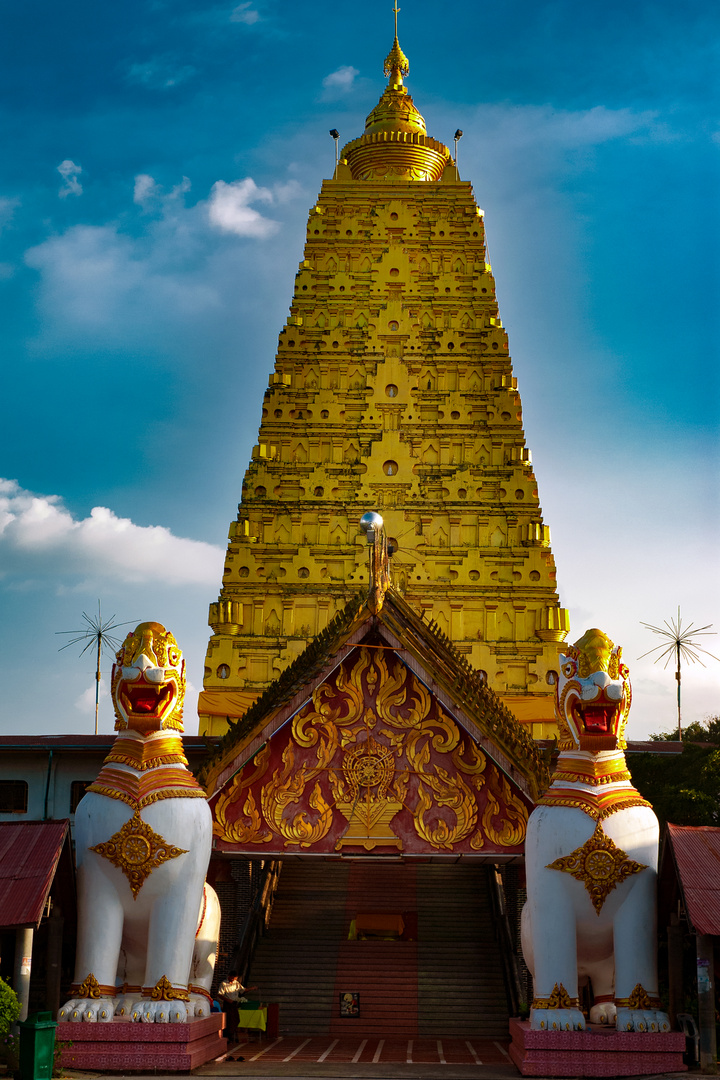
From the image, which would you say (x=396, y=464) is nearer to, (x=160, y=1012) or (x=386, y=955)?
(x=386, y=955)

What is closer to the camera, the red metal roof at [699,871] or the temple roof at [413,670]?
the red metal roof at [699,871]

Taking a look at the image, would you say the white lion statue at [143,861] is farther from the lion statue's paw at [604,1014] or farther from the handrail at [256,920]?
the handrail at [256,920]

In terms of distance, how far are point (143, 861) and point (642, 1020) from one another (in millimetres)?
5222

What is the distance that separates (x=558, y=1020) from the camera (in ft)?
42.4

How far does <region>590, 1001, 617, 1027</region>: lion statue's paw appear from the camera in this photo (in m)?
13.4

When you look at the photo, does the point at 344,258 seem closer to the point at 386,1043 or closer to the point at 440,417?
the point at 440,417

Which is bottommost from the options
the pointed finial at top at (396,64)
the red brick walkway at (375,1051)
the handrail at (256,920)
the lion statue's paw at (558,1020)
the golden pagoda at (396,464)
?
the red brick walkway at (375,1051)

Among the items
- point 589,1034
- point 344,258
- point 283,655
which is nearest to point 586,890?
point 589,1034

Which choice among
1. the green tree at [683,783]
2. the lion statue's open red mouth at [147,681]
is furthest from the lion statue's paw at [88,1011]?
the green tree at [683,783]

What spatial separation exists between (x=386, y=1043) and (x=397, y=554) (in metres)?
13.9

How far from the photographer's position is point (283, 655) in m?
28.5

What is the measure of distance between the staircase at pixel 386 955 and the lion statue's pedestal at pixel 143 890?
526cm

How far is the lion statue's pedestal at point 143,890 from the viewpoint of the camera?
12.9 metres

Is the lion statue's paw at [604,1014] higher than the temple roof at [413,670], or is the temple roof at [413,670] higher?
the temple roof at [413,670]
